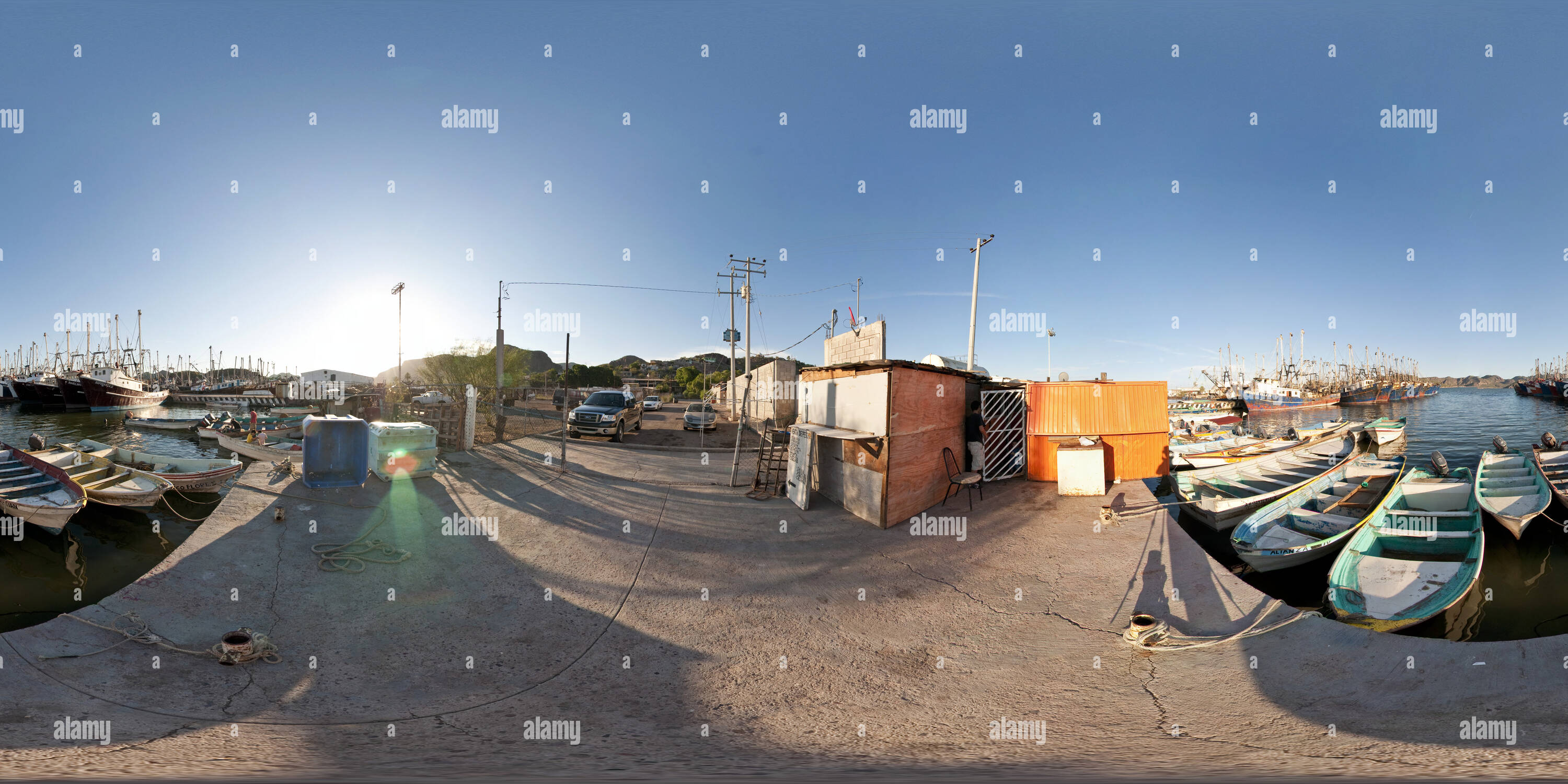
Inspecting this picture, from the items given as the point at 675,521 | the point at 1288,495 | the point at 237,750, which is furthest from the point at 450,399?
the point at 1288,495

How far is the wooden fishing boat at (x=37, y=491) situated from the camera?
11.1 metres

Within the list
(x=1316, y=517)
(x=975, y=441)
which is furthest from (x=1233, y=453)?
(x=975, y=441)

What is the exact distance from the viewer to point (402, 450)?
10055mm

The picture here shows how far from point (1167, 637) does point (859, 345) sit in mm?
14819

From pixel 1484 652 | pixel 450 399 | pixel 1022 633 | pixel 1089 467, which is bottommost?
pixel 1022 633

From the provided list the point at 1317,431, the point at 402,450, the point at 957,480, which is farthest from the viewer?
the point at 1317,431

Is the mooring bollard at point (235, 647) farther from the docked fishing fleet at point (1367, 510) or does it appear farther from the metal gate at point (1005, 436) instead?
the docked fishing fleet at point (1367, 510)

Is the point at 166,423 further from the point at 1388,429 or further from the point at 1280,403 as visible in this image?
the point at 1280,403

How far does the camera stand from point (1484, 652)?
457 cm

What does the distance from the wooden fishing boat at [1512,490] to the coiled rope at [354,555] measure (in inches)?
887

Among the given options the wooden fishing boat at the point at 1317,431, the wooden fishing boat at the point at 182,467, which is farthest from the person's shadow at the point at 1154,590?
the wooden fishing boat at the point at 182,467

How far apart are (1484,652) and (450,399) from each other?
18.2m

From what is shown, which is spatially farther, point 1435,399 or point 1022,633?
point 1435,399

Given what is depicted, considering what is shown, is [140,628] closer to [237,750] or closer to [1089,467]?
→ [237,750]
